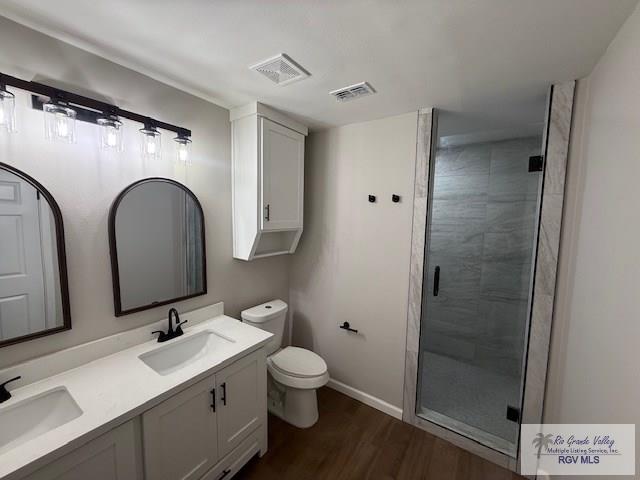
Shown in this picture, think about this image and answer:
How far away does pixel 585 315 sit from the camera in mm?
1222

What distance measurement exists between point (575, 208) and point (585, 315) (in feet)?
1.91

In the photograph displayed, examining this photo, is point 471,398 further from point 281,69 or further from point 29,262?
point 29,262

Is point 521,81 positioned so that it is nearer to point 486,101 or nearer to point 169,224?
point 486,101

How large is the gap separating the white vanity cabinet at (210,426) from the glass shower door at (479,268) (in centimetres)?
123

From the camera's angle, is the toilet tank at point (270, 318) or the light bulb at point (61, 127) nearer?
the light bulb at point (61, 127)

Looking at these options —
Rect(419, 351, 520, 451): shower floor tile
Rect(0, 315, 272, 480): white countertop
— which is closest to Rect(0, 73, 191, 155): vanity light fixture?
Rect(0, 315, 272, 480): white countertop

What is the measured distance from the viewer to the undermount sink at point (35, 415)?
41.2 inches

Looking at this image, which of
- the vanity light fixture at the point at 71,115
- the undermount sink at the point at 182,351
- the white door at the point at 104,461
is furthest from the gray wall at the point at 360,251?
the white door at the point at 104,461

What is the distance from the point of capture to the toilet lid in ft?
6.26

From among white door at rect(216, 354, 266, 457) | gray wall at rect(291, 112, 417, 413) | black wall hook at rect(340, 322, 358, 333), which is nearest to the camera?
white door at rect(216, 354, 266, 457)

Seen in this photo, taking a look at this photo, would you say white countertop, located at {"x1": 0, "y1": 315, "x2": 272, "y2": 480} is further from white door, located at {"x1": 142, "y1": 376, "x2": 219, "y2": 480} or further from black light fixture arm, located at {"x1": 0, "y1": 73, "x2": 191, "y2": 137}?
black light fixture arm, located at {"x1": 0, "y1": 73, "x2": 191, "y2": 137}

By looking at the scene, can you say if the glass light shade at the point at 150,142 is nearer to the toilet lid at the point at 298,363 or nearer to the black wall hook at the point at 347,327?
the toilet lid at the point at 298,363

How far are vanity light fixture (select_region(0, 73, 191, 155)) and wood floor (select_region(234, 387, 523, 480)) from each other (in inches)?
79.4

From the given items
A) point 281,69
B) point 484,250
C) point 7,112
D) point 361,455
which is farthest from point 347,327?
point 7,112
